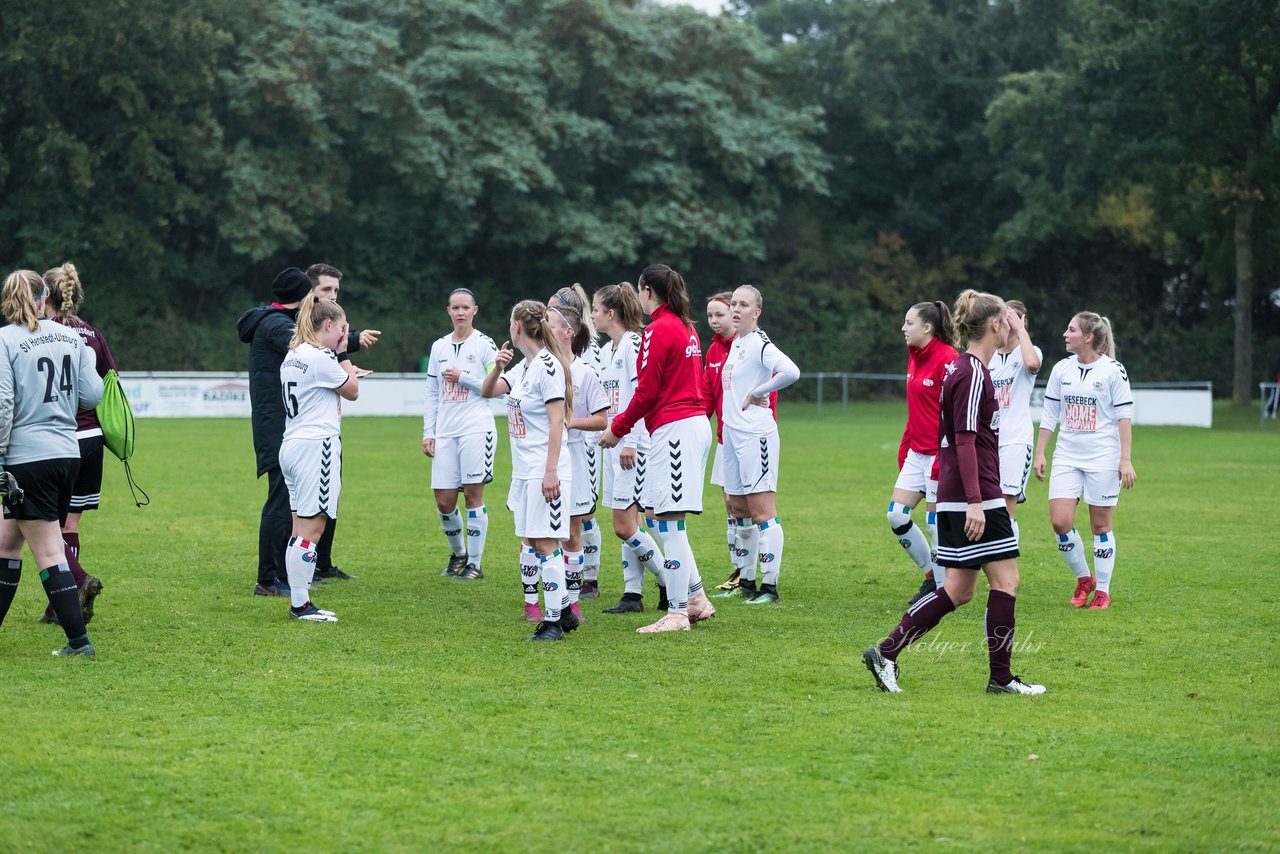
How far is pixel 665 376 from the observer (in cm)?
870

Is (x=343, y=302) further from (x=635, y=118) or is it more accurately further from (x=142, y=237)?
(x=635, y=118)

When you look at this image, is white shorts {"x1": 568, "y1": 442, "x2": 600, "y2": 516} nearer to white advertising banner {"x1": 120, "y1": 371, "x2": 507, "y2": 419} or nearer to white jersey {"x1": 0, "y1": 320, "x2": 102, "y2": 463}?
white jersey {"x1": 0, "y1": 320, "x2": 102, "y2": 463}

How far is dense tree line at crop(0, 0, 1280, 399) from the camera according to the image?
38.2 meters

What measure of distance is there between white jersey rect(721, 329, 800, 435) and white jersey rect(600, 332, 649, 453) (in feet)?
2.26

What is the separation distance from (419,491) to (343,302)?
93.0ft

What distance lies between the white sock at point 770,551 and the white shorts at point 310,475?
9.60ft

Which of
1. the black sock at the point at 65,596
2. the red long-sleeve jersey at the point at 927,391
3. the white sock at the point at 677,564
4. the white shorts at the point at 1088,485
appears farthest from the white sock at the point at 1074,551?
the black sock at the point at 65,596

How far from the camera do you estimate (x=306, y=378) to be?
8.99 meters

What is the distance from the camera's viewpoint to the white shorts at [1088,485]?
9969mm

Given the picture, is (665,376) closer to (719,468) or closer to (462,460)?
(719,468)

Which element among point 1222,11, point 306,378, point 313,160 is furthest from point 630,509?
point 313,160

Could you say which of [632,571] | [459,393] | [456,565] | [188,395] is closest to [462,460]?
[459,393]

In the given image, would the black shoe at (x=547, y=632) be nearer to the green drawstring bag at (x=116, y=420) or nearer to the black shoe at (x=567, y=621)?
the black shoe at (x=567, y=621)

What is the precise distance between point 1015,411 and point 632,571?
9.31ft
